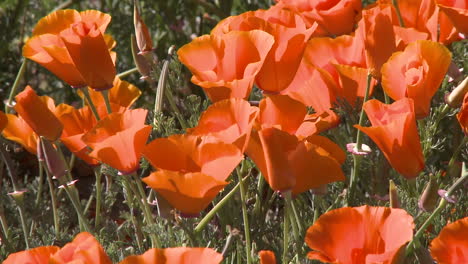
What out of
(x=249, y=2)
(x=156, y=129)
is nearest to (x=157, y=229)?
(x=156, y=129)

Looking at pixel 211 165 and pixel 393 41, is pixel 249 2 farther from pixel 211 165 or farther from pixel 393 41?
pixel 211 165

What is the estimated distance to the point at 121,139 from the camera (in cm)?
122

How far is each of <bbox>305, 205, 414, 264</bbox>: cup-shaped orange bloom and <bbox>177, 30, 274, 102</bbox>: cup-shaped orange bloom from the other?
0.29 m

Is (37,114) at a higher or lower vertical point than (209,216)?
higher

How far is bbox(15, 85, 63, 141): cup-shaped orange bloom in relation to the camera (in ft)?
4.43

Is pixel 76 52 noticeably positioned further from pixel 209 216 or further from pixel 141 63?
pixel 209 216

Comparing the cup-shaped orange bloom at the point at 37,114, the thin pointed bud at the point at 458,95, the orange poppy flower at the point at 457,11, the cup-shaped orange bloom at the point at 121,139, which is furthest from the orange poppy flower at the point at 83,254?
the orange poppy flower at the point at 457,11

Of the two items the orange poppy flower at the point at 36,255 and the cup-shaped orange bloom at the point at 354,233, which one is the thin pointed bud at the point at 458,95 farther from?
the orange poppy flower at the point at 36,255

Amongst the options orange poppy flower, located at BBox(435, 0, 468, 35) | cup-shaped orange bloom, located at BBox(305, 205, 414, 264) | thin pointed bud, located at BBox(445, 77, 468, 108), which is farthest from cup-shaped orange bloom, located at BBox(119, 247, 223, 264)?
orange poppy flower, located at BBox(435, 0, 468, 35)

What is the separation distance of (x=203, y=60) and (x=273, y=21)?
0.20m

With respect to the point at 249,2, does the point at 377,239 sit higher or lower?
higher

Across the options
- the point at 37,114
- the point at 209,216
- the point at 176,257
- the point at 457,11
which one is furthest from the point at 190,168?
the point at 457,11

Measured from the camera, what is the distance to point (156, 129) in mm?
1496

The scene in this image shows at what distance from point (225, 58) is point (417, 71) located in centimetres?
28
